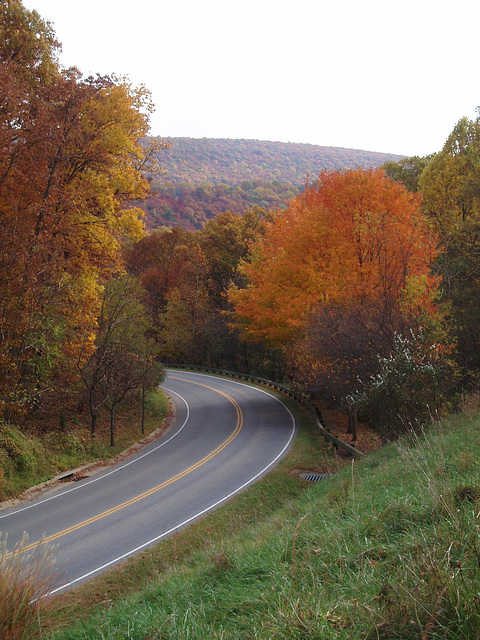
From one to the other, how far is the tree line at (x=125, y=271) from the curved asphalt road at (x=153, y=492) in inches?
137

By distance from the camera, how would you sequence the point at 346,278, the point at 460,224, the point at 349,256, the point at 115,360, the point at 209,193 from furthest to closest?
1. the point at 209,193
2. the point at 460,224
3. the point at 115,360
4. the point at 349,256
5. the point at 346,278

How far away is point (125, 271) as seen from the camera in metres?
22.2

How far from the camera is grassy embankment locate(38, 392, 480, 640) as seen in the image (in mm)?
3418

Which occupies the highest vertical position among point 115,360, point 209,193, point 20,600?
point 209,193

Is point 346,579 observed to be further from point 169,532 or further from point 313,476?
point 313,476

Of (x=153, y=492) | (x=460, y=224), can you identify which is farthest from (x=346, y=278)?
(x=153, y=492)

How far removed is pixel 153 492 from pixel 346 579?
13.4m

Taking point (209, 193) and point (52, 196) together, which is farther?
point (209, 193)

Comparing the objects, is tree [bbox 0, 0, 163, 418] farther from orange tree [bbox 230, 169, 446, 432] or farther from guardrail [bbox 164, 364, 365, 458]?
guardrail [bbox 164, 364, 365, 458]

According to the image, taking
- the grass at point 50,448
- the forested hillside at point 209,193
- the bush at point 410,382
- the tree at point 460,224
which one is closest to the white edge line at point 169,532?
the bush at point 410,382

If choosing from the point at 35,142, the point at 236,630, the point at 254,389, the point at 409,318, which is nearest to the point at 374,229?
the point at 409,318

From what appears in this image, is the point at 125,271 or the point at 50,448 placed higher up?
the point at 125,271

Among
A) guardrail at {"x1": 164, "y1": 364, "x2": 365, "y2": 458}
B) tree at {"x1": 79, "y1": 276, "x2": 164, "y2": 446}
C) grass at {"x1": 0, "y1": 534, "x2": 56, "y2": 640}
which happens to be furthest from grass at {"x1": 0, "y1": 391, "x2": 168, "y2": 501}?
grass at {"x1": 0, "y1": 534, "x2": 56, "y2": 640}

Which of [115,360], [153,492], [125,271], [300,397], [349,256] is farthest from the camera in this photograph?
[300,397]
